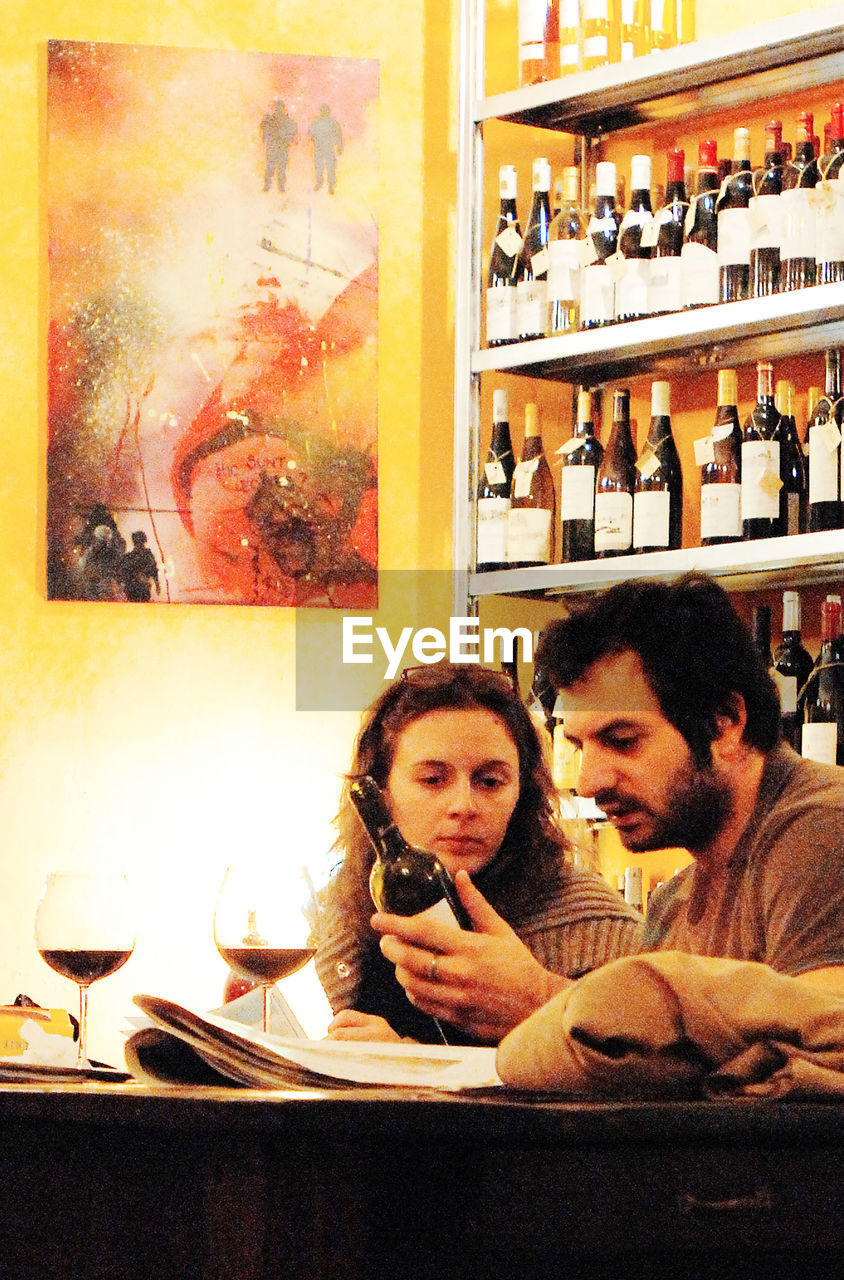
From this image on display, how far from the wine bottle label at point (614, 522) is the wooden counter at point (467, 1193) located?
2324 millimetres

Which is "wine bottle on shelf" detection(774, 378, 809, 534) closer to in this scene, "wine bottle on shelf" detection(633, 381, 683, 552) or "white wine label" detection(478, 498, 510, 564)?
"wine bottle on shelf" detection(633, 381, 683, 552)

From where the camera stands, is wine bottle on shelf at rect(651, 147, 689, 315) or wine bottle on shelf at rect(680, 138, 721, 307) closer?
wine bottle on shelf at rect(680, 138, 721, 307)

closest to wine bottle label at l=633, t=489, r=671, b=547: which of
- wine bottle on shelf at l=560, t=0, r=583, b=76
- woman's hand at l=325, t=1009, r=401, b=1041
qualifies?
wine bottle on shelf at l=560, t=0, r=583, b=76

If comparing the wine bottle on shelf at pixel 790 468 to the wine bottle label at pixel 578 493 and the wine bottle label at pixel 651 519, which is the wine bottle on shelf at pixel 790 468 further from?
the wine bottle label at pixel 578 493

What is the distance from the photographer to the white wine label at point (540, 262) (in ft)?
10.2

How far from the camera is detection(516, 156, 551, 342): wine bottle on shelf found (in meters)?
3.09

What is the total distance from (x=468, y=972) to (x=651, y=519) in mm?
1780

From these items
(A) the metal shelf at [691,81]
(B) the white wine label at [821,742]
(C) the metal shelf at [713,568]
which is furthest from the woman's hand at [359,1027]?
(A) the metal shelf at [691,81]

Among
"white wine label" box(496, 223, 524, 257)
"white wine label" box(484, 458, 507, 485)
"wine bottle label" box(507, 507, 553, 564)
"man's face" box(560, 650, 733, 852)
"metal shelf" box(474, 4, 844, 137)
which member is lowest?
"man's face" box(560, 650, 733, 852)

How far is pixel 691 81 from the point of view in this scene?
303 centimetres

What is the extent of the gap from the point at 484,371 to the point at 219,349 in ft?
1.69

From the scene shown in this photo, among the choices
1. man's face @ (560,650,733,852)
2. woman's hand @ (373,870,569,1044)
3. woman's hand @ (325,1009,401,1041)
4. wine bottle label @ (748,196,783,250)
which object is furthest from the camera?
wine bottle label @ (748,196,783,250)

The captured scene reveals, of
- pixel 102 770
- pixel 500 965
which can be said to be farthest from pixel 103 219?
pixel 500 965

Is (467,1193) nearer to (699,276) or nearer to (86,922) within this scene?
(86,922)
